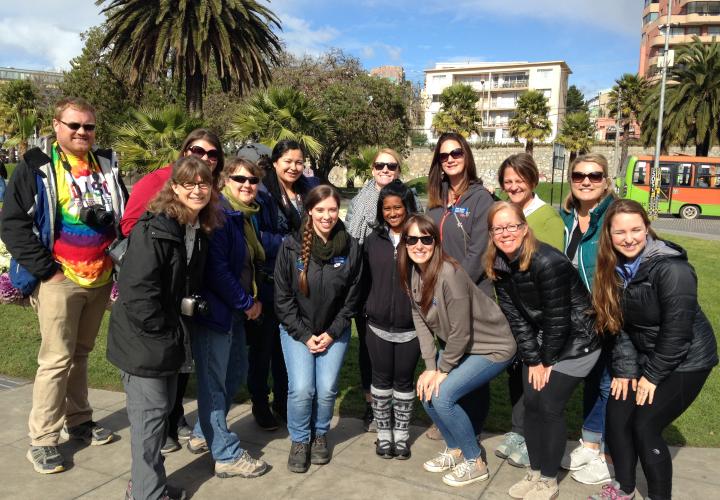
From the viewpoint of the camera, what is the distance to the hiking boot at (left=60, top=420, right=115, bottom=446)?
13.0 ft

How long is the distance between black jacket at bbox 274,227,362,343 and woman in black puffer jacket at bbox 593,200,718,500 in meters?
1.50

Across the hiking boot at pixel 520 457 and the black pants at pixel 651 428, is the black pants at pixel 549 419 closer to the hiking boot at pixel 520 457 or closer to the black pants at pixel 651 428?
the black pants at pixel 651 428

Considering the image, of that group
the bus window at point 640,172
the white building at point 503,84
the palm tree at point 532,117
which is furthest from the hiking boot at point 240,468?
the white building at point 503,84

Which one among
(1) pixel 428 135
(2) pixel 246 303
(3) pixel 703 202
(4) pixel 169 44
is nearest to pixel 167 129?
(4) pixel 169 44

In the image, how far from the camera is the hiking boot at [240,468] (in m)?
3.53

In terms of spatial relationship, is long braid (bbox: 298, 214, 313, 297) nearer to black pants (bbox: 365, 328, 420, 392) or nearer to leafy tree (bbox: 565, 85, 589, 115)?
black pants (bbox: 365, 328, 420, 392)

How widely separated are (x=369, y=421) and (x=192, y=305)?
187cm

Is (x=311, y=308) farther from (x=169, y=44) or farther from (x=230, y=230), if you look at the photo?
(x=169, y=44)

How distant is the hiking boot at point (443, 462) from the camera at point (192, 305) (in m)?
1.77

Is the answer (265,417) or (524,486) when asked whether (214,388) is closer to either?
(265,417)

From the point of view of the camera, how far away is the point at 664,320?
283 cm

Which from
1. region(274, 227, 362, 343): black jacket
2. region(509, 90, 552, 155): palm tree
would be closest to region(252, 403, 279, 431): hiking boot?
region(274, 227, 362, 343): black jacket

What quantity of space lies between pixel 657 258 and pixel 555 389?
917 mm

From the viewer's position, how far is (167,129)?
42.8 ft
